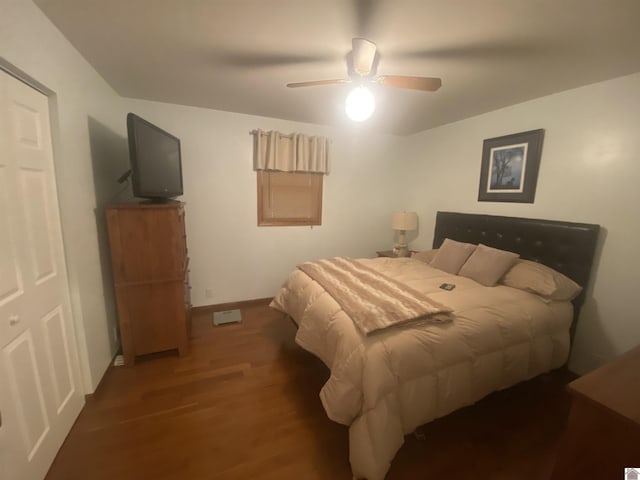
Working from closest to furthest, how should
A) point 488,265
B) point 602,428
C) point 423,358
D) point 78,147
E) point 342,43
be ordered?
point 602,428 < point 423,358 < point 342,43 < point 78,147 < point 488,265

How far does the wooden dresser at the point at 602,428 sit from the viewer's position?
0.87 meters

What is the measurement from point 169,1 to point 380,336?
2.09 m

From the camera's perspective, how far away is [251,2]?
1.31 metres

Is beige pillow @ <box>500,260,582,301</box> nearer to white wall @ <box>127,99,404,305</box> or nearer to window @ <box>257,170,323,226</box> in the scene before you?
white wall @ <box>127,99,404,305</box>

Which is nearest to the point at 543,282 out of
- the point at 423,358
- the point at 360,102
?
the point at 423,358

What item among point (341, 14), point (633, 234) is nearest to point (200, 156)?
point (341, 14)

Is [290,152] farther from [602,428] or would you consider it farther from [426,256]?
[602,428]

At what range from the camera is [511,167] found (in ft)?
8.75

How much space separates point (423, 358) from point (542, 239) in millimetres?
1886

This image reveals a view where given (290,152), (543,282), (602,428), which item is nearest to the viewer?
(602,428)

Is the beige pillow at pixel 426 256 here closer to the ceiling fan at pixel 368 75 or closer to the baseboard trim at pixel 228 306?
the ceiling fan at pixel 368 75

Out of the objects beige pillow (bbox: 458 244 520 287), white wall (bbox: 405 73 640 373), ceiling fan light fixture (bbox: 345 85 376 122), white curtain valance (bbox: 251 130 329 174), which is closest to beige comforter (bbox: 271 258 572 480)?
beige pillow (bbox: 458 244 520 287)

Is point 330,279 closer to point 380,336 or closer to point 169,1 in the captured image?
point 380,336

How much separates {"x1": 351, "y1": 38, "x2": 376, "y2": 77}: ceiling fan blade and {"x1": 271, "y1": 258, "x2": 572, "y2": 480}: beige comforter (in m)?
1.57
